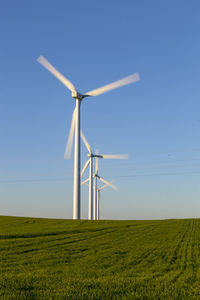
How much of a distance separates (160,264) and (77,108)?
51.0m

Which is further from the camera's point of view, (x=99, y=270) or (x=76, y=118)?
(x=76, y=118)

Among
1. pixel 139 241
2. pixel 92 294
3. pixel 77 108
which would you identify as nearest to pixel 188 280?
pixel 92 294

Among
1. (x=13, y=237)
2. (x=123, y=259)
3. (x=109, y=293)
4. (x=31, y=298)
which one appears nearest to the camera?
(x=31, y=298)

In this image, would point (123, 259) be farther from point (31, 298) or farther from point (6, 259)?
point (31, 298)

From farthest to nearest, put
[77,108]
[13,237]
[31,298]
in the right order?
[77,108]
[13,237]
[31,298]

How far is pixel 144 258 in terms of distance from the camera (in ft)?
80.2

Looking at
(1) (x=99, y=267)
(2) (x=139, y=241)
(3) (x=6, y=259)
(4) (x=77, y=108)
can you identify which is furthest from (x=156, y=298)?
(4) (x=77, y=108)

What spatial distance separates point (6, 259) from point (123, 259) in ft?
25.5

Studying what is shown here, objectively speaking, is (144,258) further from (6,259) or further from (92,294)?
(92,294)

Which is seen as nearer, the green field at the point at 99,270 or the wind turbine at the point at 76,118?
the green field at the point at 99,270

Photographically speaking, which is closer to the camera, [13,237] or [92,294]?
[92,294]

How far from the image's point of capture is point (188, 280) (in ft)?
53.1

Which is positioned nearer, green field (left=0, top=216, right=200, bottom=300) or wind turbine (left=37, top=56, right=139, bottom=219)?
green field (left=0, top=216, right=200, bottom=300)

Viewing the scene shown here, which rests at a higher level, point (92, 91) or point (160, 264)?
point (92, 91)
